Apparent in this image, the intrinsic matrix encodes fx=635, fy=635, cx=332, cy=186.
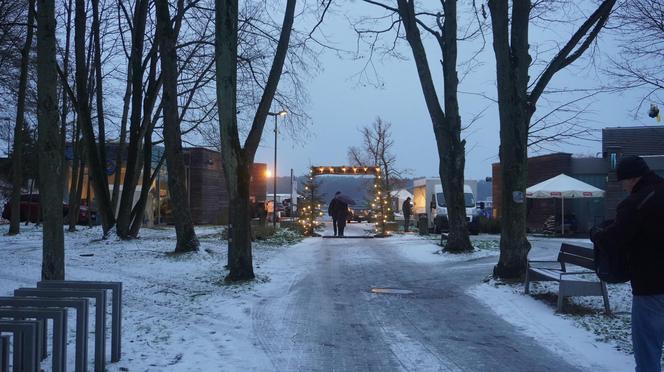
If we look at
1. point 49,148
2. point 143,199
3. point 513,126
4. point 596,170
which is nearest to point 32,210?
point 143,199

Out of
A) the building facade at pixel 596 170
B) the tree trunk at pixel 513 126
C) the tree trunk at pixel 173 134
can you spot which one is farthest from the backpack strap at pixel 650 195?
the building facade at pixel 596 170

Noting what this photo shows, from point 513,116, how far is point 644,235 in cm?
773

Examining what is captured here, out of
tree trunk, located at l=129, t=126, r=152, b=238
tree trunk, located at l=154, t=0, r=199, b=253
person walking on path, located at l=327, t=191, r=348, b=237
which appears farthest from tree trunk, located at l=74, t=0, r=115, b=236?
person walking on path, located at l=327, t=191, r=348, b=237

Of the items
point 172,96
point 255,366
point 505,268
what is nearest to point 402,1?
point 172,96

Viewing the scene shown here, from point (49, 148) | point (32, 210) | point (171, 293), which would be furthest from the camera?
point (32, 210)

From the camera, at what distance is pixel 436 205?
33906mm

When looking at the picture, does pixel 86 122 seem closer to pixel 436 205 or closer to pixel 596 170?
pixel 436 205

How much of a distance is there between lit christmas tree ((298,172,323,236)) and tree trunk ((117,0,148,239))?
1003 centimetres

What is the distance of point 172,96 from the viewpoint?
15.6 meters

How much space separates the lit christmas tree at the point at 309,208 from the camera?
28562 millimetres

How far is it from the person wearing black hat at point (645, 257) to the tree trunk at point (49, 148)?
6118mm

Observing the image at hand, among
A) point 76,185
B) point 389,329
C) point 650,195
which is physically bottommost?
point 389,329

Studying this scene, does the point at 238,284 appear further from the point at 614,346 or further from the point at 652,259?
the point at 652,259

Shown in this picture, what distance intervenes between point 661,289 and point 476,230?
26.5 m
